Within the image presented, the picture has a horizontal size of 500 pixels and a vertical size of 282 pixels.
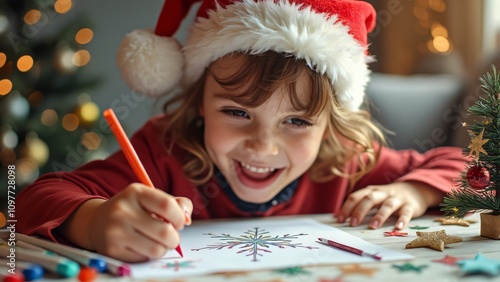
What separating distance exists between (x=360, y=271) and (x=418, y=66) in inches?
76.5

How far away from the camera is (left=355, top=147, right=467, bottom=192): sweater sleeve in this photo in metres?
1.11

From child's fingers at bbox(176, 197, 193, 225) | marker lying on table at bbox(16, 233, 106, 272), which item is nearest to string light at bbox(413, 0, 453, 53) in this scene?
child's fingers at bbox(176, 197, 193, 225)

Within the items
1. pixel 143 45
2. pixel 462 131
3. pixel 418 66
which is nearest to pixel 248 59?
pixel 143 45

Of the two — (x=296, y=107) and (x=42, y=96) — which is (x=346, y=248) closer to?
(x=296, y=107)

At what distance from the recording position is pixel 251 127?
3.11 ft

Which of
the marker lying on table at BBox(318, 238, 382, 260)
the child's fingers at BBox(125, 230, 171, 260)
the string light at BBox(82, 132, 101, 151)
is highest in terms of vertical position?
the child's fingers at BBox(125, 230, 171, 260)

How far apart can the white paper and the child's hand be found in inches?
2.7

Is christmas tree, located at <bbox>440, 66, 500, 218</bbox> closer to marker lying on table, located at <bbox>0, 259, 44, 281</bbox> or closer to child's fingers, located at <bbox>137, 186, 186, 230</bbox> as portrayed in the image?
child's fingers, located at <bbox>137, 186, 186, 230</bbox>

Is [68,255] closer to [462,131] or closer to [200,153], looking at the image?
[200,153]

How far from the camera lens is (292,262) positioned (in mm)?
656

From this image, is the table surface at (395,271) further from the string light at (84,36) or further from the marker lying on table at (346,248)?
the string light at (84,36)

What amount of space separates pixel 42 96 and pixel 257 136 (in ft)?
3.93

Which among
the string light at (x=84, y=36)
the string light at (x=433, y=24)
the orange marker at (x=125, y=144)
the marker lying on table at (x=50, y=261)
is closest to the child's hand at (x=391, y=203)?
the orange marker at (x=125, y=144)

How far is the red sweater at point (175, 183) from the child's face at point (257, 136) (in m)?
0.09
